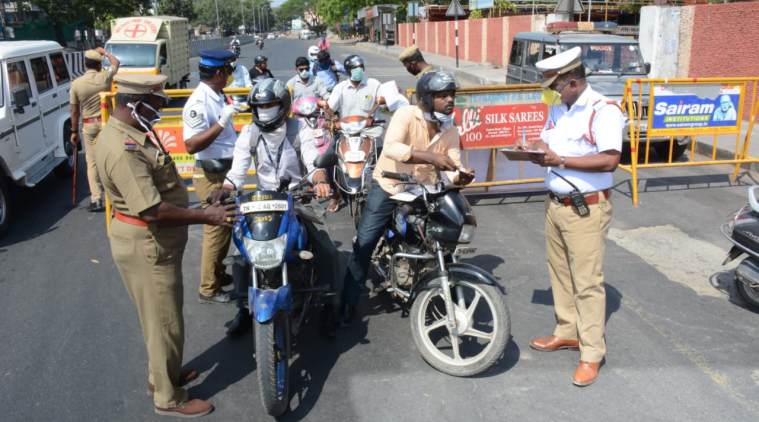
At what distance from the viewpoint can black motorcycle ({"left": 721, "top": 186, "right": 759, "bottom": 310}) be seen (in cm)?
469

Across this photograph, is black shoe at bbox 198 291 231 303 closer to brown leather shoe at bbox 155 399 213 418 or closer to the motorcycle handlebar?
brown leather shoe at bbox 155 399 213 418

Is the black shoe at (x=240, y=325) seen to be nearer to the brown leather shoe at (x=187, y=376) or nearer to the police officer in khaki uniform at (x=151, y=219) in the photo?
the brown leather shoe at (x=187, y=376)

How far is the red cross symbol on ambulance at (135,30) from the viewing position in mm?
19469

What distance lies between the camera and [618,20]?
32.1m

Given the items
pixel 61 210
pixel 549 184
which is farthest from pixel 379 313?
pixel 61 210

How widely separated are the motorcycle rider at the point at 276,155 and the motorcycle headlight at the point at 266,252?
439mm

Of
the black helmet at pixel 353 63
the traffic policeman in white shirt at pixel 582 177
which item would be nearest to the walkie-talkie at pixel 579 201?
the traffic policeman in white shirt at pixel 582 177

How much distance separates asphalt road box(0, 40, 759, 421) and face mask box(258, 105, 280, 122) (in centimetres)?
161

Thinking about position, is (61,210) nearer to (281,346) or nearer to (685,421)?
(281,346)

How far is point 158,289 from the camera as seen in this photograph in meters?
3.34

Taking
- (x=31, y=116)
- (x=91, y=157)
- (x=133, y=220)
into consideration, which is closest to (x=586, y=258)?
(x=133, y=220)

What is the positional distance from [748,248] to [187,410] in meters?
4.20

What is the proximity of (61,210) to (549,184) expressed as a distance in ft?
21.9

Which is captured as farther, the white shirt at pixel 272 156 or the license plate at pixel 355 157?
the license plate at pixel 355 157
